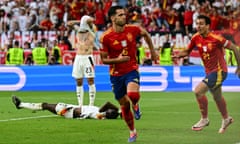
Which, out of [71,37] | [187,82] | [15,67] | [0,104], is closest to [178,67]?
[187,82]

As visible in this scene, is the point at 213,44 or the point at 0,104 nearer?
the point at 213,44

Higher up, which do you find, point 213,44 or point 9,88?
point 213,44

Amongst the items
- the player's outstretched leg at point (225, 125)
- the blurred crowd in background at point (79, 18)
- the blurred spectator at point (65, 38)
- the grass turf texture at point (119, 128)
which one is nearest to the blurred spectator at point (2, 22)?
the blurred crowd in background at point (79, 18)

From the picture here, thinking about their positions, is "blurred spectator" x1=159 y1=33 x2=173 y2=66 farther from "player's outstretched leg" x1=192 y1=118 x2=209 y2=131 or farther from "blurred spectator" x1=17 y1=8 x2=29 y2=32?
"player's outstretched leg" x1=192 y1=118 x2=209 y2=131

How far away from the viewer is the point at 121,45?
1365 cm

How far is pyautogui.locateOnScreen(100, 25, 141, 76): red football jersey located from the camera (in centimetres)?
1364

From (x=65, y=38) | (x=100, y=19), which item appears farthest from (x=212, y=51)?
(x=65, y=38)

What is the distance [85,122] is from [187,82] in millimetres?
11587

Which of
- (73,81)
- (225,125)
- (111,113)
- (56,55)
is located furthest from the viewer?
(56,55)

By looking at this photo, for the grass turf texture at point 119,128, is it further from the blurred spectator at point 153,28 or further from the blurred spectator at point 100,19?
the blurred spectator at point 100,19

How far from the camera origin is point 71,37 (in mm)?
37438

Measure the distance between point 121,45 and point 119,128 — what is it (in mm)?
2426

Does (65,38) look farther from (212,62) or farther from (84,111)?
(212,62)

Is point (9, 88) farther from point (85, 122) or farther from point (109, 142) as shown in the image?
point (109, 142)
